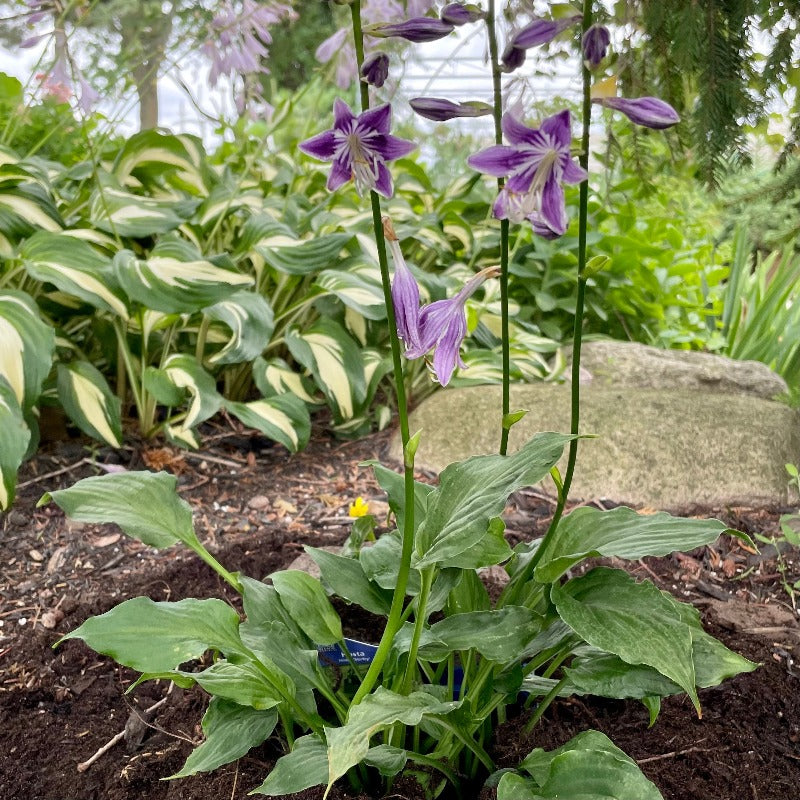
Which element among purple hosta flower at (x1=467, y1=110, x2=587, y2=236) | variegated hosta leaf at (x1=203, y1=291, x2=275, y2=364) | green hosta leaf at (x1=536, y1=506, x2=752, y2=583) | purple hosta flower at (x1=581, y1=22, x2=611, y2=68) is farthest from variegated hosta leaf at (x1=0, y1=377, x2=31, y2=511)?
purple hosta flower at (x1=581, y1=22, x2=611, y2=68)

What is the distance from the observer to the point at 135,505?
1.35m

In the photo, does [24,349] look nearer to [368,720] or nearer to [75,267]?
[75,267]

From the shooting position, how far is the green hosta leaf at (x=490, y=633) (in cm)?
113

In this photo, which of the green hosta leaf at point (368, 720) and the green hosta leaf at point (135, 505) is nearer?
the green hosta leaf at point (368, 720)

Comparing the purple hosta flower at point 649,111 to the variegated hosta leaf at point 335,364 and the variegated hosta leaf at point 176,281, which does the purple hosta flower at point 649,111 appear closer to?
the variegated hosta leaf at point 176,281

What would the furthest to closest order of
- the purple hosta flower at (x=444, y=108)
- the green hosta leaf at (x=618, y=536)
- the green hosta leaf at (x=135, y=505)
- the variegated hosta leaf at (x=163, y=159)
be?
the variegated hosta leaf at (x=163, y=159) < the green hosta leaf at (x=135, y=505) < the green hosta leaf at (x=618, y=536) < the purple hosta flower at (x=444, y=108)

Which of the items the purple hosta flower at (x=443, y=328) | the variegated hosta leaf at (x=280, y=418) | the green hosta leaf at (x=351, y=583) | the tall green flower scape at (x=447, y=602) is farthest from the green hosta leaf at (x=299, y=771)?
the variegated hosta leaf at (x=280, y=418)

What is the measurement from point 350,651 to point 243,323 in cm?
131

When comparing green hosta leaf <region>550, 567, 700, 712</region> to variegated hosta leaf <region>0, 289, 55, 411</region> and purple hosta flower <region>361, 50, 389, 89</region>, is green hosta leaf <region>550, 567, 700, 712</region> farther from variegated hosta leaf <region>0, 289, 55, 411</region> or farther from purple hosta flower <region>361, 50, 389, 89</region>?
variegated hosta leaf <region>0, 289, 55, 411</region>

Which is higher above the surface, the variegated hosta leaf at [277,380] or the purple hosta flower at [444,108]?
the purple hosta flower at [444,108]

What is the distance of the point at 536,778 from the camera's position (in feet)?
3.57

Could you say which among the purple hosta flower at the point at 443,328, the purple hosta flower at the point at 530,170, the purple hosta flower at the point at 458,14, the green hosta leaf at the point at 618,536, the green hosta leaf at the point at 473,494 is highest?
the purple hosta flower at the point at 458,14

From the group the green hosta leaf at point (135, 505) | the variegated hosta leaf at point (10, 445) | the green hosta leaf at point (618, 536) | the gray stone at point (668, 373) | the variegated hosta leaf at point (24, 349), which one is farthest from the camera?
the gray stone at point (668, 373)

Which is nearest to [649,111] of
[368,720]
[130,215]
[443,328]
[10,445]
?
[443,328]
